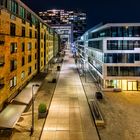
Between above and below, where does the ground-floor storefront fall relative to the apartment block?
below

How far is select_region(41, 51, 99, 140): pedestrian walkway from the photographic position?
95.3 ft

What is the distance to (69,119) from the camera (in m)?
34.8

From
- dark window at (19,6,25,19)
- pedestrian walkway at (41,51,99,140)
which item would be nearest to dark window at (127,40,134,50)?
pedestrian walkway at (41,51,99,140)

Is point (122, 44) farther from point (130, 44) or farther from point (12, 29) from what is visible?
point (12, 29)

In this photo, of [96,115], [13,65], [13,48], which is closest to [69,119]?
[96,115]

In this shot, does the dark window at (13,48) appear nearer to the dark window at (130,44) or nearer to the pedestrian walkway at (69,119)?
the pedestrian walkway at (69,119)

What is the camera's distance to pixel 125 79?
55781 mm

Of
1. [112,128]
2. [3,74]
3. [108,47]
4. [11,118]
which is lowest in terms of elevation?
[112,128]

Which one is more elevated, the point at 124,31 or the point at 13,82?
the point at 124,31

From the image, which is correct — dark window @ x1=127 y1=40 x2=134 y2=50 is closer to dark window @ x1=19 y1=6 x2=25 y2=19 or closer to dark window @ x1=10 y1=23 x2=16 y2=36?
dark window @ x1=19 y1=6 x2=25 y2=19

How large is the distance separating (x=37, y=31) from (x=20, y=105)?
3850cm

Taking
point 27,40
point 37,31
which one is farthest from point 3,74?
point 37,31

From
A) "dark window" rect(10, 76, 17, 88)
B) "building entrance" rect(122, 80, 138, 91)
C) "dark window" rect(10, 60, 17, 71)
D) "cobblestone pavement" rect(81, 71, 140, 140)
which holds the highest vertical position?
"dark window" rect(10, 60, 17, 71)

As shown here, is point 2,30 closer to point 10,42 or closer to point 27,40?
point 10,42
